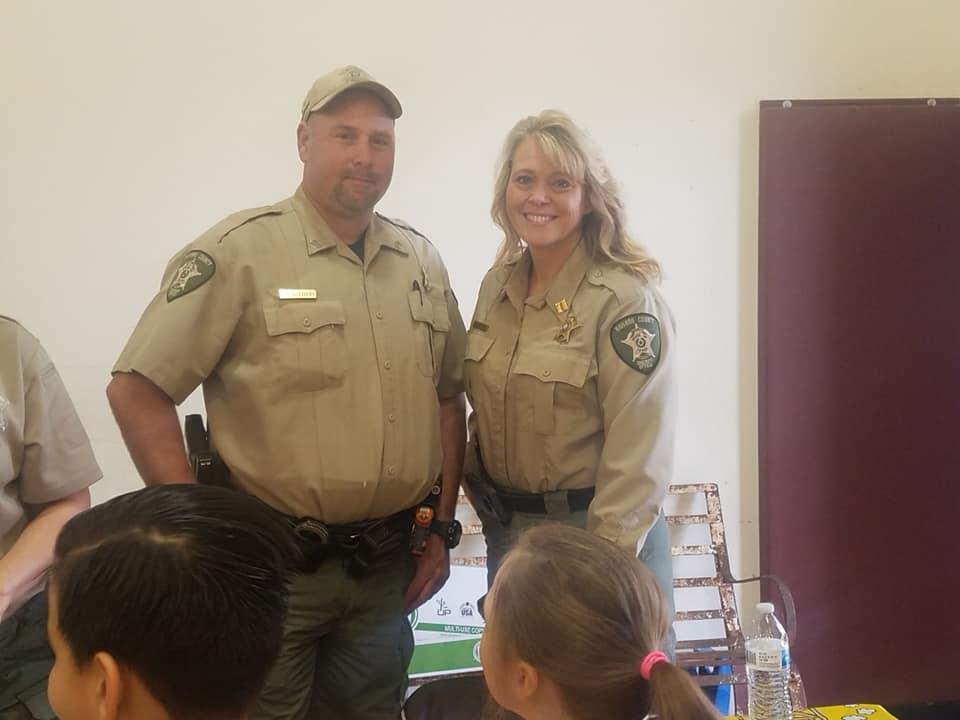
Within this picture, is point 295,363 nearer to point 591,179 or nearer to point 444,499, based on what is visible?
point 444,499

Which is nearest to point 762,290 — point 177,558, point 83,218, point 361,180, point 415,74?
point 415,74

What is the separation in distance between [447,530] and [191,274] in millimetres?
712

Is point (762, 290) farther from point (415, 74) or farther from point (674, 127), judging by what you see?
point (415, 74)

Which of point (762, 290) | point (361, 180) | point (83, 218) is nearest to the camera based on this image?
point (361, 180)

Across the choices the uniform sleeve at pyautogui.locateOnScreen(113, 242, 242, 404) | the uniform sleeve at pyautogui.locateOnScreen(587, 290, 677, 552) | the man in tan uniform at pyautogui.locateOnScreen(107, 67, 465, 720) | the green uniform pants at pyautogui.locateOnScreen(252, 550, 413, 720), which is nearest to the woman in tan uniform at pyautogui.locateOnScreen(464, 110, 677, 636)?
the uniform sleeve at pyautogui.locateOnScreen(587, 290, 677, 552)

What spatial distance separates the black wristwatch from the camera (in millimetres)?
1775

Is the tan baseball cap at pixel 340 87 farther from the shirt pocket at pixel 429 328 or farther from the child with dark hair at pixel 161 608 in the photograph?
the child with dark hair at pixel 161 608

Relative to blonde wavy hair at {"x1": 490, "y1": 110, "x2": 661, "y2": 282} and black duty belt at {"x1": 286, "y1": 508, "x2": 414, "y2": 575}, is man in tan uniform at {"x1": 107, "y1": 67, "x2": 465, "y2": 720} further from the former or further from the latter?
blonde wavy hair at {"x1": 490, "y1": 110, "x2": 661, "y2": 282}

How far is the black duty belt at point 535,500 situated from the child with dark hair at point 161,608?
0.82 meters

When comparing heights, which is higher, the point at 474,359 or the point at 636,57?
the point at 636,57

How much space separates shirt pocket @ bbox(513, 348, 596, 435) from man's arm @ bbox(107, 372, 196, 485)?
25.9 inches

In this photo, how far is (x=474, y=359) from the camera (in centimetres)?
180

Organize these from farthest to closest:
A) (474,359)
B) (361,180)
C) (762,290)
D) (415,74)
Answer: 1. (762,290)
2. (415,74)
3. (474,359)
4. (361,180)

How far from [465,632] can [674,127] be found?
160 centimetres
